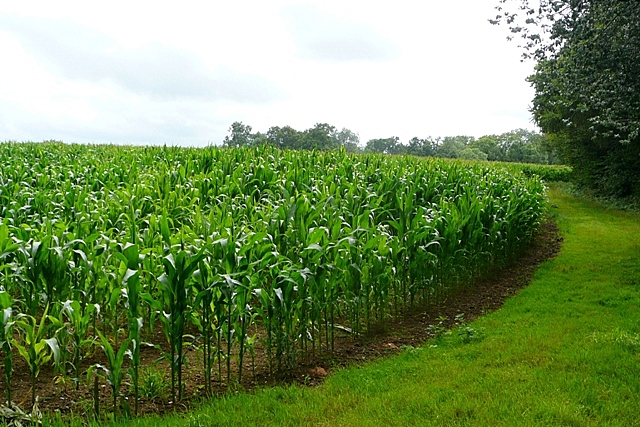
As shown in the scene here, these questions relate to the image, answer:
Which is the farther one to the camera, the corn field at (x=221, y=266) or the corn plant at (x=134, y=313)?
the corn field at (x=221, y=266)

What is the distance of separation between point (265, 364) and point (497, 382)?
215 cm

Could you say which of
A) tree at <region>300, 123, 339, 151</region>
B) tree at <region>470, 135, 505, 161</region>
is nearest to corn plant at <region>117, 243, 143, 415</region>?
tree at <region>300, 123, 339, 151</region>

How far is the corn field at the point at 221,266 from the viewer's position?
434cm

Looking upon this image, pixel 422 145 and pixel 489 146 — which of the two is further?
pixel 489 146

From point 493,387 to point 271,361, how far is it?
1984 mm

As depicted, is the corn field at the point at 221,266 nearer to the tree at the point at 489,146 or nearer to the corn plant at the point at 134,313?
the corn plant at the point at 134,313

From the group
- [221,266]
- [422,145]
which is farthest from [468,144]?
[221,266]

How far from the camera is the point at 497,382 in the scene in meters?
4.83

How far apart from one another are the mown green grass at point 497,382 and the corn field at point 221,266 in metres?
0.61

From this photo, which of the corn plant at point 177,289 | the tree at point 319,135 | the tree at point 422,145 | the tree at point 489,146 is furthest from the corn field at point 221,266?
the tree at point 489,146

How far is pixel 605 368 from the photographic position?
16.9ft

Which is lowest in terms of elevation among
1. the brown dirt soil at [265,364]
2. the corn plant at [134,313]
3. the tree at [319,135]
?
the brown dirt soil at [265,364]

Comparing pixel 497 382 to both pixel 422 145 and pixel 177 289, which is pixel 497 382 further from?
pixel 422 145

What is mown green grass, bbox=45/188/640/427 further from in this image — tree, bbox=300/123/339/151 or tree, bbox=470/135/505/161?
tree, bbox=470/135/505/161
